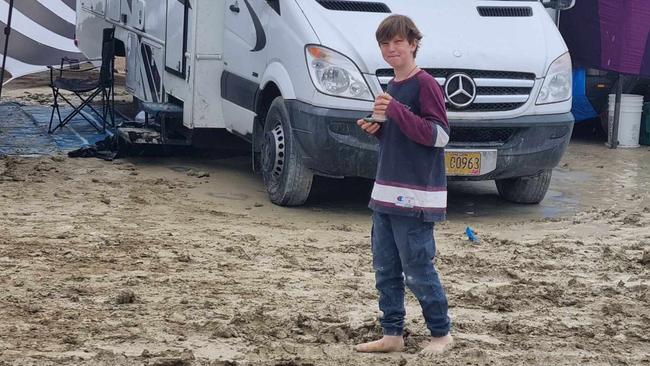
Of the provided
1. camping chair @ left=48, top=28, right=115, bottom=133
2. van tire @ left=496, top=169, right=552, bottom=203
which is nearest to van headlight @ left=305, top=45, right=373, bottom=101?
van tire @ left=496, top=169, right=552, bottom=203

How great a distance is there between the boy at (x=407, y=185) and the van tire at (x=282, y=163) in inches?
144

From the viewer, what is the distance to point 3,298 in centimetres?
617

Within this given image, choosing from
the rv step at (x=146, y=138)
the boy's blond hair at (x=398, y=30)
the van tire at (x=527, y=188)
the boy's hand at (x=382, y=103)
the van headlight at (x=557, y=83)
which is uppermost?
the boy's blond hair at (x=398, y=30)

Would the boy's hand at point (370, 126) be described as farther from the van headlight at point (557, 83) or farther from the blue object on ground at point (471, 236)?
the van headlight at point (557, 83)

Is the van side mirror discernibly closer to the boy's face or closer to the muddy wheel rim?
the muddy wheel rim

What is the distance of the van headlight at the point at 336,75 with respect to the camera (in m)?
8.85

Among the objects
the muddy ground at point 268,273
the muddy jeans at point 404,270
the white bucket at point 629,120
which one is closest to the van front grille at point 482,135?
the muddy ground at point 268,273

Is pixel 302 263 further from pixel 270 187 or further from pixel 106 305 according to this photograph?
pixel 270 187

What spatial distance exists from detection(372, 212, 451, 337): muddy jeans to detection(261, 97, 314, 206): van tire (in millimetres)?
3605

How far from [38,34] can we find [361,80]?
7661 millimetres

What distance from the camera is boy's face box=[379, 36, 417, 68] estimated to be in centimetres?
529

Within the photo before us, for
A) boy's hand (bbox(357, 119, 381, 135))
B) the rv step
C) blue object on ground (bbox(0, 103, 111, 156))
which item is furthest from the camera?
blue object on ground (bbox(0, 103, 111, 156))

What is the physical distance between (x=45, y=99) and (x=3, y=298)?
953cm

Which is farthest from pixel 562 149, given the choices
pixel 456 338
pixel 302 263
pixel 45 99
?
pixel 45 99
